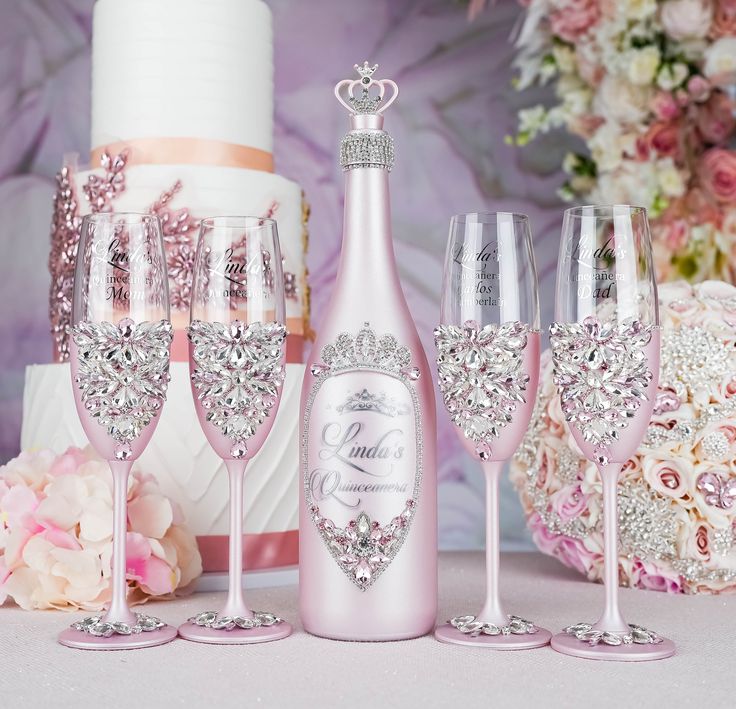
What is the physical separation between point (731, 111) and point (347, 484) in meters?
0.97

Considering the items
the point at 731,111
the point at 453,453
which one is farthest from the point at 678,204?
the point at 453,453

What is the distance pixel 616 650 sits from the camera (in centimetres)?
88

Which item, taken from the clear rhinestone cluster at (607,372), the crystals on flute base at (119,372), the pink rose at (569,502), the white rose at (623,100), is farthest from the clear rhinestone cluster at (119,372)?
the white rose at (623,100)

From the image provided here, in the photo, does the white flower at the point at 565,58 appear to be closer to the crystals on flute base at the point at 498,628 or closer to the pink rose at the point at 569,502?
the pink rose at the point at 569,502

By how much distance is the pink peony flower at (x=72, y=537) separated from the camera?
1.08m

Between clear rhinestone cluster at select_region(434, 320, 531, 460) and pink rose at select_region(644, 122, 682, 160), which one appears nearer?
clear rhinestone cluster at select_region(434, 320, 531, 460)

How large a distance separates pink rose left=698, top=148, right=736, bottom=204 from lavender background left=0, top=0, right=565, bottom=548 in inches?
14.4

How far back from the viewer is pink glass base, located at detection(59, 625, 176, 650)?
906 mm

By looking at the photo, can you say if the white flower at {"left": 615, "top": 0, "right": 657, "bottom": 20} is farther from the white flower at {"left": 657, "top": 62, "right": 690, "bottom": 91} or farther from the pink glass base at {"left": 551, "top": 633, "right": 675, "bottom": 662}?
the pink glass base at {"left": 551, "top": 633, "right": 675, "bottom": 662}

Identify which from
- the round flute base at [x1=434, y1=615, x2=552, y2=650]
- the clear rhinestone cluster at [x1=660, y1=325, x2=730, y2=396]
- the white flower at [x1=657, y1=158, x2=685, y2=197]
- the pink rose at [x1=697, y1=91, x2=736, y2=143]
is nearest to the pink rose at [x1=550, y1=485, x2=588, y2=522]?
the clear rhinestone cluster at [x1=660, y1=325, x2=730, y2=396]

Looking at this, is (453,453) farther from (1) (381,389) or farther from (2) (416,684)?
(2) (416,684)

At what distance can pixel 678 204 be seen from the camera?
160 cm

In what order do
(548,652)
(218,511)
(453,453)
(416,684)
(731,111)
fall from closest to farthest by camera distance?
(416,684), (548,652), (218,511), (731,111), (453,453)

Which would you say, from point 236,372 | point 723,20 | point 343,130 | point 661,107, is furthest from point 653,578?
point 343,130
